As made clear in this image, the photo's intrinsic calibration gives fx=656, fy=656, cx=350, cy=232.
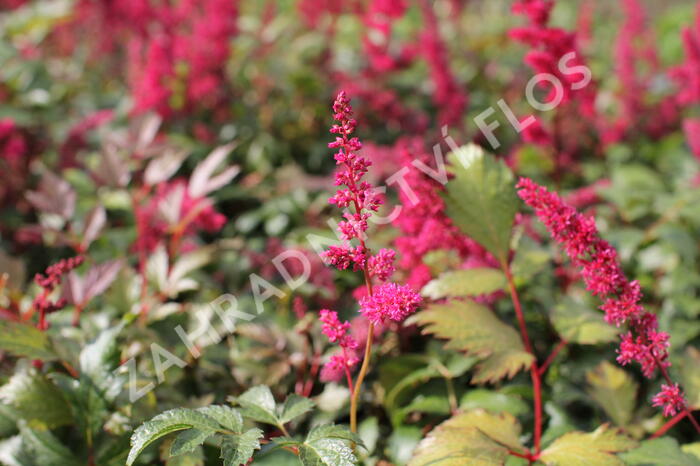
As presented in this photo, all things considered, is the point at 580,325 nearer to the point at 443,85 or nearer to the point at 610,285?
the point at 610,285

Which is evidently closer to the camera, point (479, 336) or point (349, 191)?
point (349, 191)

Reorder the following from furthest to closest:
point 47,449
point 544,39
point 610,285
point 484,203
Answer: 1. point 544,39
2. point 484,203
3. point 47,449
4. point 610,285

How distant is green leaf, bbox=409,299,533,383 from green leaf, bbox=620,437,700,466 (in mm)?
234

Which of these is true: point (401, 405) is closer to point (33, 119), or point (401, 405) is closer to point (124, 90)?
point (33, 119)

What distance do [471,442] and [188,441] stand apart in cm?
45

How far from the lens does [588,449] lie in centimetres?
108

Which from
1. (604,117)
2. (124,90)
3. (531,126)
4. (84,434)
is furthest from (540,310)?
(124,90)

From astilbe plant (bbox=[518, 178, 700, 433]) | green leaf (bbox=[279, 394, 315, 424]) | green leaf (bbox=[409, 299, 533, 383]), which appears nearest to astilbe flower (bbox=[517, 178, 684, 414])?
astilbe plant (bbox=[518, 178, 700, 433])

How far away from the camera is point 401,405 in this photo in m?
1.42

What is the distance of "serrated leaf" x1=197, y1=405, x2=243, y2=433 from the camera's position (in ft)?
3.17

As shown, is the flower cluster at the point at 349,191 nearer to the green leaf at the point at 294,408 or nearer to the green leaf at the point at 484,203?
the green leaf at the point at 294,408

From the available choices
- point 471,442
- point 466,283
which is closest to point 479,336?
point 466,283

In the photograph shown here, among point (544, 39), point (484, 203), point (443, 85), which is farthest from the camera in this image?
point (443, 85)

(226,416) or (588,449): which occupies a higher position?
(226,416)
